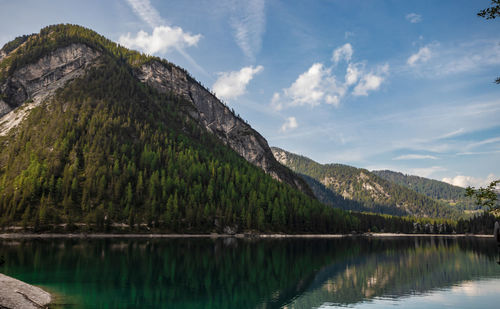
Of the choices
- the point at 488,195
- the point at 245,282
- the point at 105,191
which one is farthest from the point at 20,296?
the point at 105,191

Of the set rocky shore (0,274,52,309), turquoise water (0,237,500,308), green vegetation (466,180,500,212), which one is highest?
green vegetation (466,180,500,212)

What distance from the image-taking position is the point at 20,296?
34.0m

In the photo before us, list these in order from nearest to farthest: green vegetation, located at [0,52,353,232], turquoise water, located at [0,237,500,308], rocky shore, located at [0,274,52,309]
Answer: rocky shore, located at [0,274,52,309], turquoise water, located at [0,237,500,308], green vegetation, located at [0,52,353,232]

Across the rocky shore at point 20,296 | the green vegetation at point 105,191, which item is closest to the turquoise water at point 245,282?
the rocky shore at point 20,296

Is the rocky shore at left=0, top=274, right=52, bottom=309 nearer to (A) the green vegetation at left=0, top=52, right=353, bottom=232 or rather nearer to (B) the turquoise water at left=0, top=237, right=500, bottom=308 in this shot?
(B) the turquoise water at left=0, top=237, right=500, bottom=308

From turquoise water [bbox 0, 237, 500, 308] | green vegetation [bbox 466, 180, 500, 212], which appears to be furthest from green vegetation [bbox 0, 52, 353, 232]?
green vegetation [bbox 466, 180, 500, 212]

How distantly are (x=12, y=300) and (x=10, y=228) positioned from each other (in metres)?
124

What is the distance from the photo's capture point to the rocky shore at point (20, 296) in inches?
1227

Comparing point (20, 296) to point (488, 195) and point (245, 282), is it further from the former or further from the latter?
point (488, 195)

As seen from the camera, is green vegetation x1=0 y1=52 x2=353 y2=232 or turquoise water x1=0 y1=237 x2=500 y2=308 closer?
turquoise water x1=0 y1=237 x2=500 y2=308

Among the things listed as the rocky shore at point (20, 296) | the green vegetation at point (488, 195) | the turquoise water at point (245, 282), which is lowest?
the turquoise water at point (245, 282)

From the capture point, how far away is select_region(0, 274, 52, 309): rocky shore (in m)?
31.2

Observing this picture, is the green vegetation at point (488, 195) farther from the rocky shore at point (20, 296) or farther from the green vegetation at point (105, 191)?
the green vegetation at point (105, 191)

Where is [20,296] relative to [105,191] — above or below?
below
